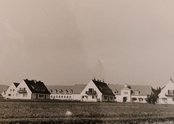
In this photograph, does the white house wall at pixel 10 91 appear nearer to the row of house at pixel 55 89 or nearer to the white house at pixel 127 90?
the row of house at pixel 55 89

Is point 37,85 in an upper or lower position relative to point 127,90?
lower

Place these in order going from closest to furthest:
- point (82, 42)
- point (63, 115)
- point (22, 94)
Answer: point (82, 42)
point (63, 115)
point (22, 94)

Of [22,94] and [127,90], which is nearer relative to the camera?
[22,94]

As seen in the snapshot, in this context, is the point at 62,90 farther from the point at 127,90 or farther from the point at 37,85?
the point at 127,90

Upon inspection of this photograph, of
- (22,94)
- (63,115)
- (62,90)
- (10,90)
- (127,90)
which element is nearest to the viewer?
(63,115)

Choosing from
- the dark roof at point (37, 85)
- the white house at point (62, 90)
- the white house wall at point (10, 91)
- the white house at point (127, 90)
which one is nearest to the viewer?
the white house wall at point (10, 91)

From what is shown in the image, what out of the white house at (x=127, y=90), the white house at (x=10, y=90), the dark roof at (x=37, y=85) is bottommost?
the white house at (x=10, y=90)

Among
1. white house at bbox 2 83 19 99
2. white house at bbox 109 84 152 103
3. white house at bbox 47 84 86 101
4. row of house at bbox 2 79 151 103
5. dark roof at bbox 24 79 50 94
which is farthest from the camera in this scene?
white house at bbox 109 84 152 103

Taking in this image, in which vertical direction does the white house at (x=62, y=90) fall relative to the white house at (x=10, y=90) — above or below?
above

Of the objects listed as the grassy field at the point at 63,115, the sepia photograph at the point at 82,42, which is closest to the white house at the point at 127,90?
the grassy field at the point at 63,115

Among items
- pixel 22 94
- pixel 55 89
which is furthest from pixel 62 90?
pixel 55 89

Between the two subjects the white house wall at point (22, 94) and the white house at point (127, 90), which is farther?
the white house at point (127, 90)

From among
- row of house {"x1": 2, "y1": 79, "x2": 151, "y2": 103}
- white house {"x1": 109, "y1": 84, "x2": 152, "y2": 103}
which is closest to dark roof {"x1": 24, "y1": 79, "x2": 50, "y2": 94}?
row of house {"x1": 2, "y1": 79, "x2": 151, "y2": 103}

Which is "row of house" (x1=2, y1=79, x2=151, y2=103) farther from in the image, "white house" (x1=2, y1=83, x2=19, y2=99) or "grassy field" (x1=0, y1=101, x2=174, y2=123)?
"grassy field" (x1=0, y1=101, x2=174, y2=123)
